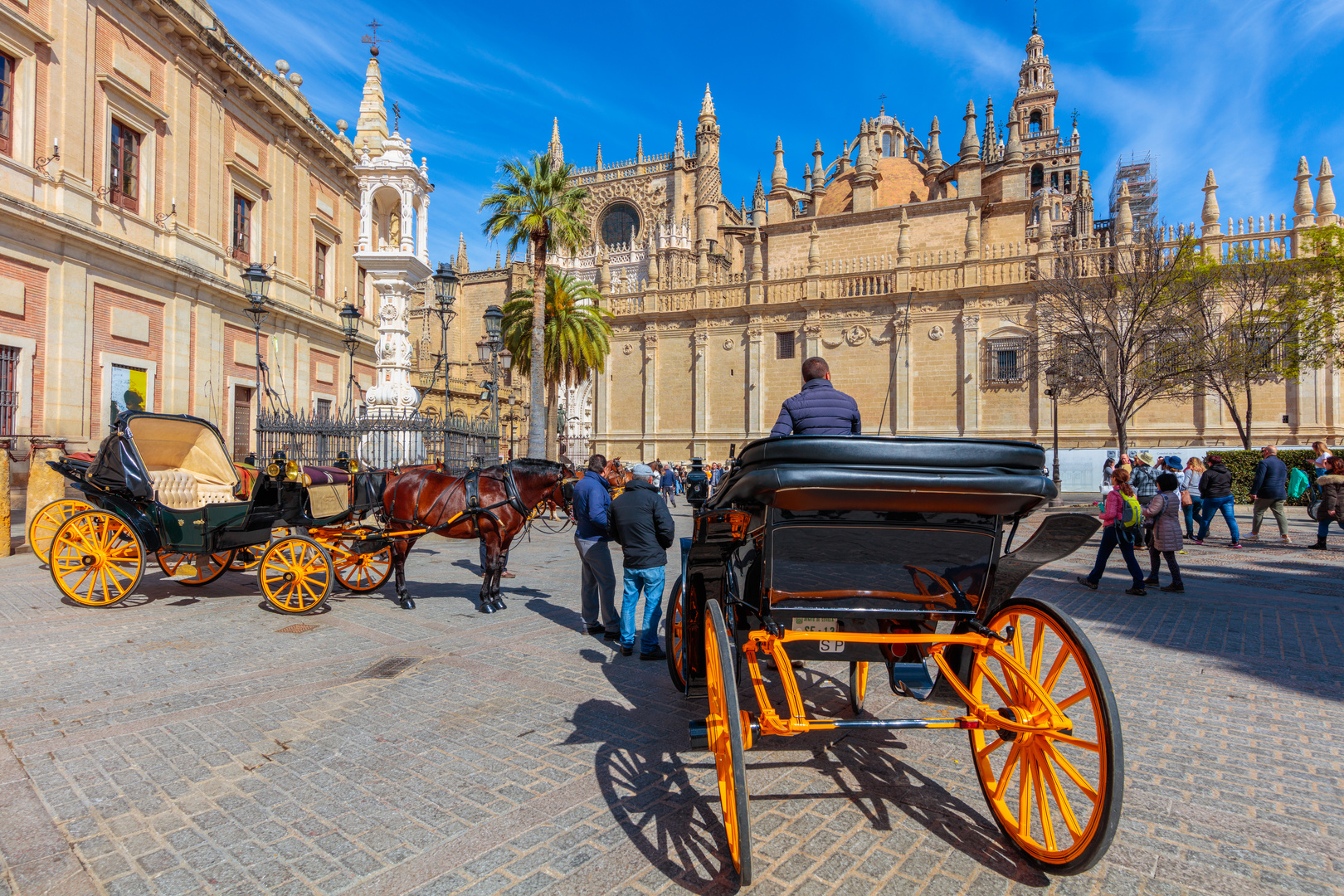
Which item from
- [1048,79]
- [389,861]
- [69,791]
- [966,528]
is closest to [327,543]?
[69,791]

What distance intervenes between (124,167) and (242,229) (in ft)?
13.6

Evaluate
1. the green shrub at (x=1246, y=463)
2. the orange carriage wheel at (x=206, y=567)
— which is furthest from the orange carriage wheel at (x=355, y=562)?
the green shrub at (x=1246, y=463)

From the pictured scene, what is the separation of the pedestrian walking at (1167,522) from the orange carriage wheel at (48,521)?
12.8 meters

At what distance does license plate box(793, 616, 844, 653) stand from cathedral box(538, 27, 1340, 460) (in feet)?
92.0

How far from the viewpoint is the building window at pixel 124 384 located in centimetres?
1573

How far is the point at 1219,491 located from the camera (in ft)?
41.8

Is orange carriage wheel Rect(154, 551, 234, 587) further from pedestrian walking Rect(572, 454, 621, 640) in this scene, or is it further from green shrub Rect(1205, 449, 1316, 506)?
green shrub Rect(1205, 449, 1316, 506)

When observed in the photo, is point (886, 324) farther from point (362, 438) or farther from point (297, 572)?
point (297, 572)

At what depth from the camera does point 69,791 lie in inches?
131

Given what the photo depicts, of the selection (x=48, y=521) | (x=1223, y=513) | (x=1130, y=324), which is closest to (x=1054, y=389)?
(x=1130, y=324)

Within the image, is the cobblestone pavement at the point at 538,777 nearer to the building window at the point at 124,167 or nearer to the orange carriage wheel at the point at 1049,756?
the orange carriage wheel at the point at 1049,756

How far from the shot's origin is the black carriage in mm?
7270

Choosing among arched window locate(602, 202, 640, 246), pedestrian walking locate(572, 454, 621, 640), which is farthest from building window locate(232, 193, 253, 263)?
arched window locate(602, 202, 640, 246)

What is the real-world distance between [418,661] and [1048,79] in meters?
108
